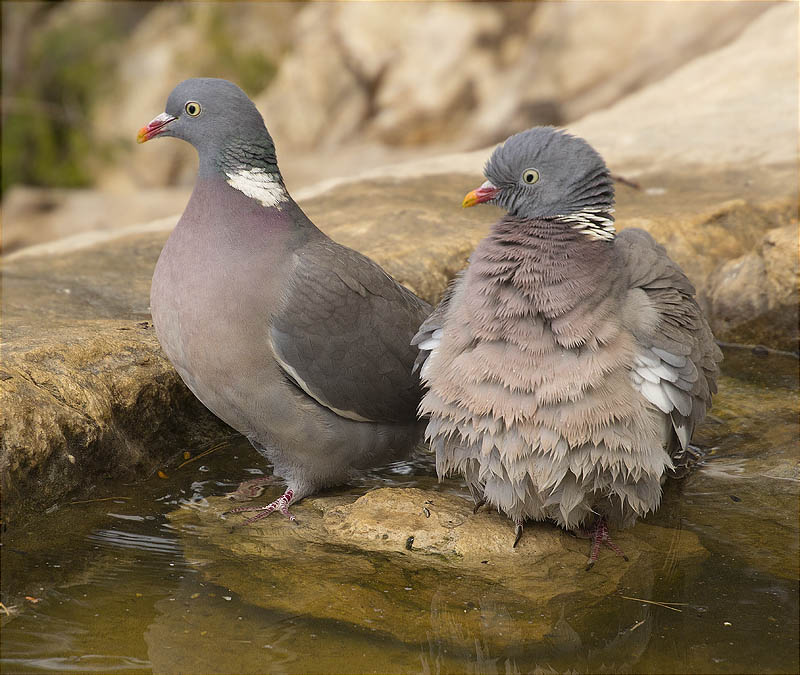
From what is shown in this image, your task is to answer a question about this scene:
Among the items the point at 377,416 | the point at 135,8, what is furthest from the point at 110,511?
the point at 135,8

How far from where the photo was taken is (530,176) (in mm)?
3559

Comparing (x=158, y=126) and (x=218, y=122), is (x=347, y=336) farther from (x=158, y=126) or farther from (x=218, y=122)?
(x=158, y=126)

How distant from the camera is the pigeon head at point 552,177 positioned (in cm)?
351

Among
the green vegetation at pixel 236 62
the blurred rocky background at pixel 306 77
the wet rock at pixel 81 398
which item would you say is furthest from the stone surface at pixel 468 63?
the wet rock at pixel 81 398

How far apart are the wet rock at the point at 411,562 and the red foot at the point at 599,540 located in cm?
3

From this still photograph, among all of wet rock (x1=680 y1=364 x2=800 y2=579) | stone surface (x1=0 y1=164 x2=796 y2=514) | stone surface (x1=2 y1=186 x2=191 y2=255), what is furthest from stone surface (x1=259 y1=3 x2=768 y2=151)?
wet rock (x1=680 y1=364 x2=800 y2=579)

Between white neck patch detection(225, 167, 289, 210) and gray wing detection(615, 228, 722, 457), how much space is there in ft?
4.41

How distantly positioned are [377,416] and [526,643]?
4.24 feet

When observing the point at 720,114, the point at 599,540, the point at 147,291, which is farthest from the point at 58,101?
the point at 599,540

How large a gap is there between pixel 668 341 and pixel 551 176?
707 millimetres

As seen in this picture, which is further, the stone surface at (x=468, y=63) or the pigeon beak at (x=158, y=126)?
the stone surface at (x=468, y=63)

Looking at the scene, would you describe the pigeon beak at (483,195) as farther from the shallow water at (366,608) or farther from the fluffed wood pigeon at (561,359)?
the shallow water at (366,608)

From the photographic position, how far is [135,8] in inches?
656


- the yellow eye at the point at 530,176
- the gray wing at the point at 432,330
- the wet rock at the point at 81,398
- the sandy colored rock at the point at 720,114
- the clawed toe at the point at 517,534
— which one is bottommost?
the clawed toe at the point at 517,534
